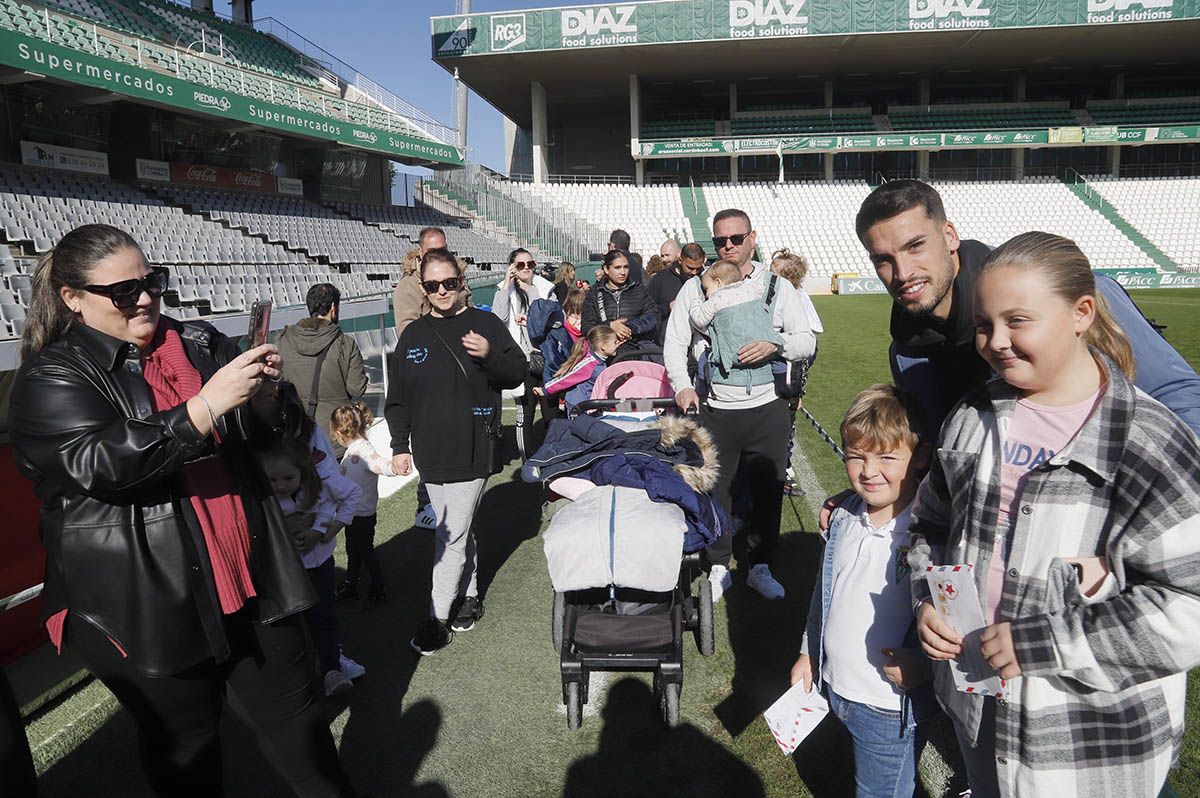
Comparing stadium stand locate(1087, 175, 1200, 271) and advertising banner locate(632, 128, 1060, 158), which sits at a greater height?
advertising banner locate(632, 128, 1060, 158)

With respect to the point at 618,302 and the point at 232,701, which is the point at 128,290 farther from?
the point at 618,302

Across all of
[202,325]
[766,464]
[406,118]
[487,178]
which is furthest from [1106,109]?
[202,325]

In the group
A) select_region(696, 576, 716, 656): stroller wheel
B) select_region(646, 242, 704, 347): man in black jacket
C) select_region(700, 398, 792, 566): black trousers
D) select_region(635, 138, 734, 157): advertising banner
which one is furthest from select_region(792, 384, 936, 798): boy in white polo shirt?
select_region(635, 138, 734, 157): advertising banner

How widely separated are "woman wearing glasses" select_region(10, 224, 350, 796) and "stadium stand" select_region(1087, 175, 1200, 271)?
38.5 m

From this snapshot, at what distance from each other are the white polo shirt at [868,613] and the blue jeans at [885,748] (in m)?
0.04

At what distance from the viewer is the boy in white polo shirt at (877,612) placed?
2.05 meters

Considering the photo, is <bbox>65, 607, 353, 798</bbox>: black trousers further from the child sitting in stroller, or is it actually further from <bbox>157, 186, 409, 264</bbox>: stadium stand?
<bbox>157, 186, 409, 264</bbox>: stadium stand

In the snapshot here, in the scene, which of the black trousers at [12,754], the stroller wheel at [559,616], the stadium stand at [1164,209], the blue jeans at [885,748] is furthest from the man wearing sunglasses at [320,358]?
the stadium stand at [1164,209]

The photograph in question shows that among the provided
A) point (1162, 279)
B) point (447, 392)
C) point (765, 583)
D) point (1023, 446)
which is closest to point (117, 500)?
point (447, 392)

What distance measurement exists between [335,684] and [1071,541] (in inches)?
121

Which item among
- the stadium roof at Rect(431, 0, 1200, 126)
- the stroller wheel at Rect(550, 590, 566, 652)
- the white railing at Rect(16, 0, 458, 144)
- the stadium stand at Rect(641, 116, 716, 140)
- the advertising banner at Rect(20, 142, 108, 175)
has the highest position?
the stadium roof at Rect(431, 0, 1200, 126)

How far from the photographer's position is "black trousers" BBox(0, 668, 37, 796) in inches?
67.8

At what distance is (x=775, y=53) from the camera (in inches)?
1328

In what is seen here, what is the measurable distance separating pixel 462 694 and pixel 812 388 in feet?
26.3
